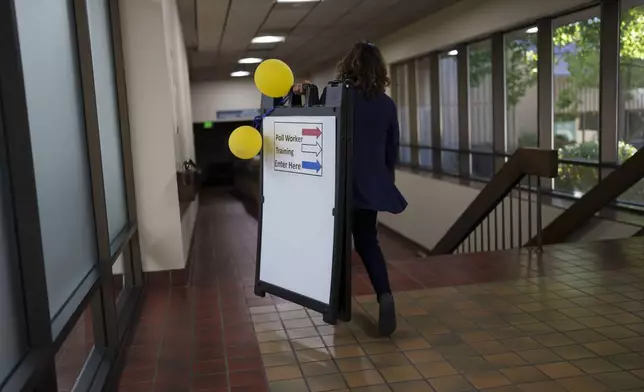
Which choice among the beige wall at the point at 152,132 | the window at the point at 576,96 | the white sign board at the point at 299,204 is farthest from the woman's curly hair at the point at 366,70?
the window at the point at 576,96

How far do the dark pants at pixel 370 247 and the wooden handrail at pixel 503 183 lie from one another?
6.62 feet

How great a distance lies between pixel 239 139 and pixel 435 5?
575 centimetres

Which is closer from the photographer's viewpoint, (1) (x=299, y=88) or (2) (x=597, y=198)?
(1) (x=299, y=88)

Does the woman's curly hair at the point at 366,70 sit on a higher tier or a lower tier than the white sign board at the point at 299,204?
higher

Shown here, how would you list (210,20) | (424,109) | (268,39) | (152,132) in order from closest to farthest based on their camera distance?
(152,132) → (210,20) → (268,39) → (424,109)

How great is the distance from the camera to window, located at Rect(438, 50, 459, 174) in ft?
31.5

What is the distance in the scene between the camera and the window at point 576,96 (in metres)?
6.40

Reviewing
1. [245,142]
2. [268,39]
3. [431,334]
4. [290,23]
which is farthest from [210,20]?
[431,334]

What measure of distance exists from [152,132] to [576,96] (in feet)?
15.3

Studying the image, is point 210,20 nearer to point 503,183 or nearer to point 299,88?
point 503,183

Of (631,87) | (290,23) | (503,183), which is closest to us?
(503,183)

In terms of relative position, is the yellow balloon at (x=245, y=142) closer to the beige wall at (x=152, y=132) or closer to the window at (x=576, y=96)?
the beige wall at (x=152, y=132)

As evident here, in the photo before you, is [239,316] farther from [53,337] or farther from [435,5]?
[435,5]

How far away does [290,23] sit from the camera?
884 cm
